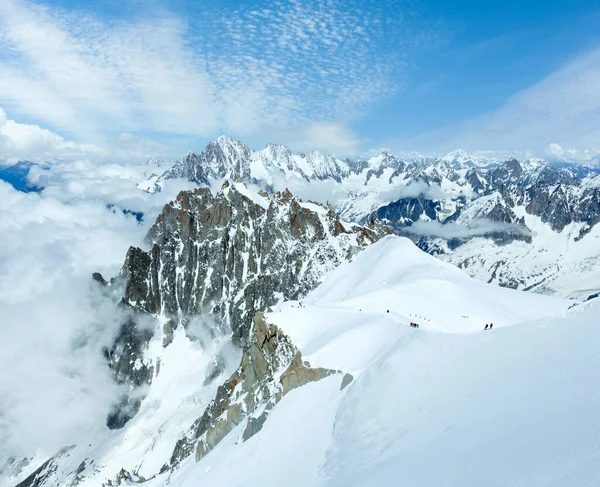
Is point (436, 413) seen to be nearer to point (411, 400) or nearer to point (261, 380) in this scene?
point (411, 400)

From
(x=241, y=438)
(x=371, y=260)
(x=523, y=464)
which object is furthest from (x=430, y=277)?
(x=523, y=464)

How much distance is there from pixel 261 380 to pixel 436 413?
161 feet

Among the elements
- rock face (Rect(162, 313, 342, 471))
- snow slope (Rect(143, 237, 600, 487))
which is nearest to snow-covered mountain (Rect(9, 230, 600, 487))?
snow slope (Rect(143, 237, 600, 487))

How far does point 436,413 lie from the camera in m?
→ 25.3

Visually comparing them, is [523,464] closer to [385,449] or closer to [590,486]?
[590,486]

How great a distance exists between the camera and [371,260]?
118562mm

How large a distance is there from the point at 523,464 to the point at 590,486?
361 centimetres

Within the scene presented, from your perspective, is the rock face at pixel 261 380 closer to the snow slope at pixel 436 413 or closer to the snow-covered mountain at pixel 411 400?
the snow-covered mountain at pixel 411 400

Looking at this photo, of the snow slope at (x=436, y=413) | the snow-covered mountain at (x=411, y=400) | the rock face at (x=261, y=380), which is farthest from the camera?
the rock face at (x=261, y=380)

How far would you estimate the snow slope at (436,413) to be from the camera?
55.4ft

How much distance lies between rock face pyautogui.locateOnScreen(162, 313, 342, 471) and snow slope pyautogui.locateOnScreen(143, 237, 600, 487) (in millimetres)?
1968

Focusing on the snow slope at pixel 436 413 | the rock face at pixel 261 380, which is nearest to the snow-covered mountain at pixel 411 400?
the snow slope at pixel 436 413

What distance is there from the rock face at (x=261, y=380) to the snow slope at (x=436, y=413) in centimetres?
197

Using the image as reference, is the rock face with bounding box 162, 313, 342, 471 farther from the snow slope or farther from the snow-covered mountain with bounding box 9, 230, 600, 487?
the snow slope
